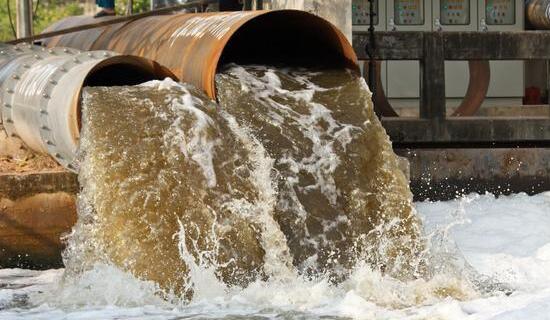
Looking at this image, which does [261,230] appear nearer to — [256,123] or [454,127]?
[256,123]

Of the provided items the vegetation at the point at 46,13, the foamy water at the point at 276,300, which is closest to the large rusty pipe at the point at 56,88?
the foamy water at the point at 276,300

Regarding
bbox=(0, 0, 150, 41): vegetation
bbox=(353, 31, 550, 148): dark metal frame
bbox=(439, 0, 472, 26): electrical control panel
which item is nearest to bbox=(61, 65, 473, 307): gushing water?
bbox=(353, 31, 550, 148): dark metal frame

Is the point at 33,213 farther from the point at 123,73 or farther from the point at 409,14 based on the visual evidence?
the point at 409,14

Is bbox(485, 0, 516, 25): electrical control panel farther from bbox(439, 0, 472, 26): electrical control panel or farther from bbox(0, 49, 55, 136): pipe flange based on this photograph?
bbox(0, 49, 55, 136): pipe flange

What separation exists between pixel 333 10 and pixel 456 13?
18.1ft

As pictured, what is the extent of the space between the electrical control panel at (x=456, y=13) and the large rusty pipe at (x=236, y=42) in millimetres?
6162

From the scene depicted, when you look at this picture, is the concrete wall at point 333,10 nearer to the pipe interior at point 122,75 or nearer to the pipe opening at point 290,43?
the pipe opening at point 290,43

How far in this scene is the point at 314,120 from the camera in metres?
10.9

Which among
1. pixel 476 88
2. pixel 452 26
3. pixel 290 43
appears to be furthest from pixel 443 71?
pixel 452 26

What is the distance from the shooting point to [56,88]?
434 inches

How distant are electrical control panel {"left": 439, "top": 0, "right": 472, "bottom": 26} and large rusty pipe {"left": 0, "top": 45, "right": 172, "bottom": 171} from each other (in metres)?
7.00

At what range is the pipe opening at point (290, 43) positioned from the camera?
467 inches

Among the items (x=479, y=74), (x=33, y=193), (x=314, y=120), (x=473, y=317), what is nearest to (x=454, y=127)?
(x=479, y=74)

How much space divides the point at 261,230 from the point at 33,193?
2.20 m
